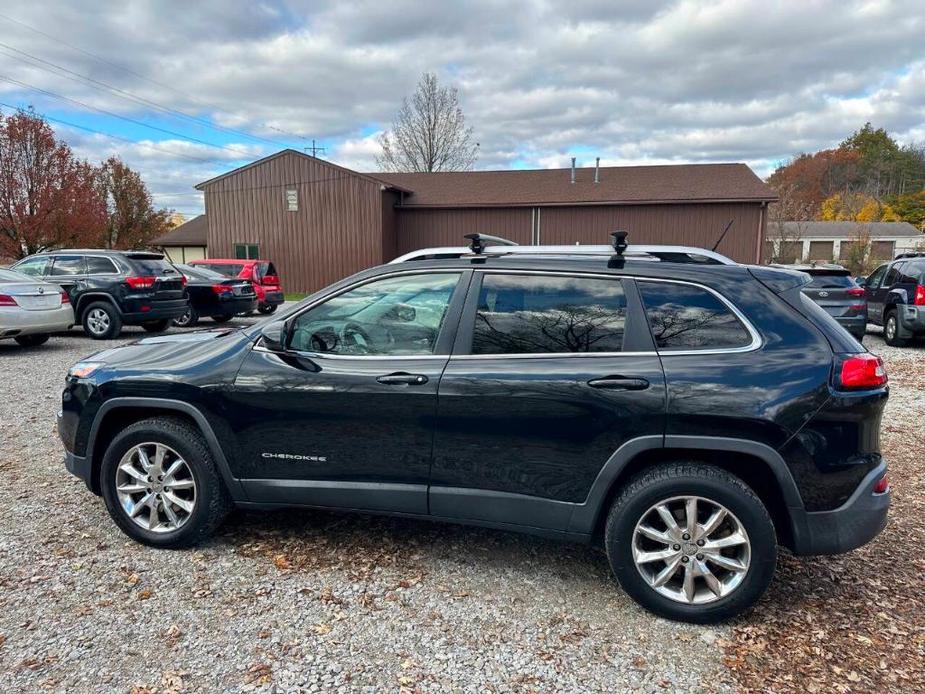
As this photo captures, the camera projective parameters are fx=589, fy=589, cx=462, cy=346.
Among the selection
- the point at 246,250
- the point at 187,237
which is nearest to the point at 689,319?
the point at 246,250

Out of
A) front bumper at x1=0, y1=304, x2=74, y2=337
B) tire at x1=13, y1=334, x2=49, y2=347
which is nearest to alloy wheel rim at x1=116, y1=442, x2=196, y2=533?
front bumper at x1=0, y1=304, x2=74, y2=337

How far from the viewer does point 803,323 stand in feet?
8.81

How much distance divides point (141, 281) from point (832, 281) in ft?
41.1

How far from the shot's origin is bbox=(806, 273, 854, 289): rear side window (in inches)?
409

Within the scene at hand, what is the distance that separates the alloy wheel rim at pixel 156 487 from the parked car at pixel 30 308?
7.53 meters

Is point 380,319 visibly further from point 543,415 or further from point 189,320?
point 189,320

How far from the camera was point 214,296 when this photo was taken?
12820 mm

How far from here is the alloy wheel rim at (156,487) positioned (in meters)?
3.27

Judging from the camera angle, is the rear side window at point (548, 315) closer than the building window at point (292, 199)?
Yes

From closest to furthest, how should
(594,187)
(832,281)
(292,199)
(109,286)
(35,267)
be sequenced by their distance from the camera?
(832,281), (109,286), (35,267), (594,187), (292,199)

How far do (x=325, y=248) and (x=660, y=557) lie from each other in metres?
22.8

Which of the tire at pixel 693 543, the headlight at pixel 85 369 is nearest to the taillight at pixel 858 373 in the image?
the tire at pixel 693 543

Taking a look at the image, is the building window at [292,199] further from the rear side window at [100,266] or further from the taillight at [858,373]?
the taillight at [858,373]

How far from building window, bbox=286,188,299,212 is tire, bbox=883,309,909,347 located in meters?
20.3
